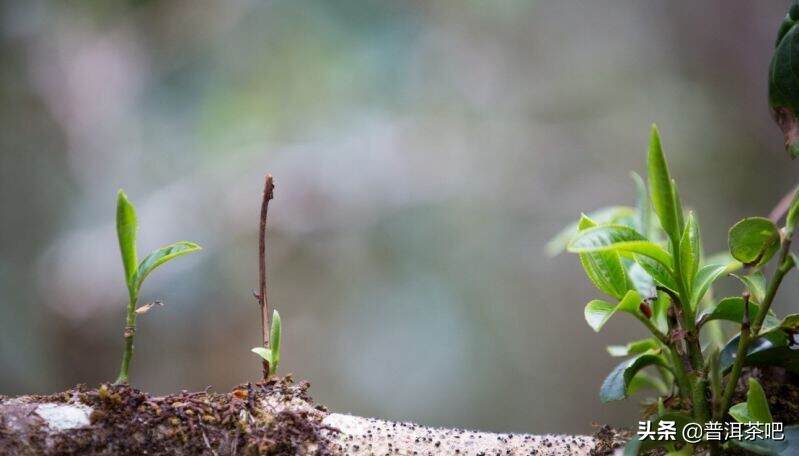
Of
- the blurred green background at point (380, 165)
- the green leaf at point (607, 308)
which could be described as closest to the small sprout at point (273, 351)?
the green leaf at point (607, 308)

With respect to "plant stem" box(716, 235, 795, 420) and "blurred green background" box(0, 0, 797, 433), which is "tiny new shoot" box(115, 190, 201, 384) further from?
"blurred green background" box(0, 0, 797, 433)

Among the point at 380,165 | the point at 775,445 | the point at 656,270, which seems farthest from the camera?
the point at 380,165

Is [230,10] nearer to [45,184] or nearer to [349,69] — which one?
[349,69]

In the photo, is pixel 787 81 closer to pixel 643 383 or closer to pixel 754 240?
pixel 754 240

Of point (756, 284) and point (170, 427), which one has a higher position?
point (756, 284)

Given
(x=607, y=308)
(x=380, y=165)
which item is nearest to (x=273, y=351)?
(x=607, y=308)

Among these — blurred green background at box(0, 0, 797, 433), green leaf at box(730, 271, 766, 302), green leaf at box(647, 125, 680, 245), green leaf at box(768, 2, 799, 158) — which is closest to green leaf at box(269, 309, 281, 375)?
green leaf at box(647, 125, 680, 245)
